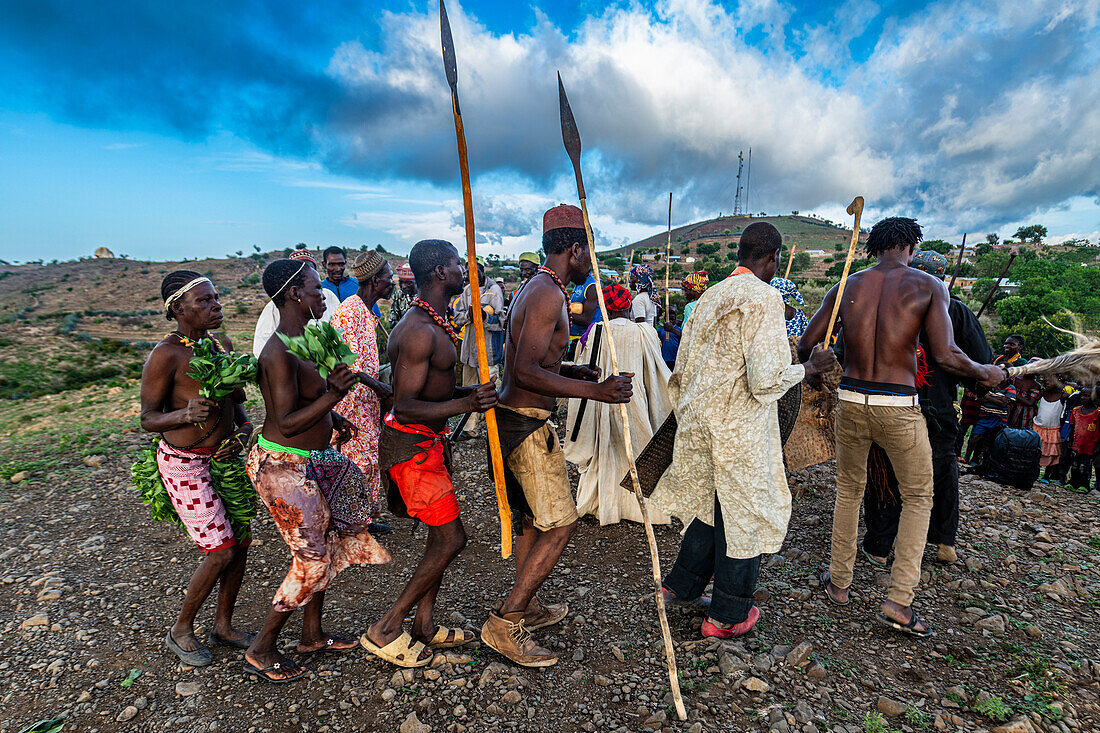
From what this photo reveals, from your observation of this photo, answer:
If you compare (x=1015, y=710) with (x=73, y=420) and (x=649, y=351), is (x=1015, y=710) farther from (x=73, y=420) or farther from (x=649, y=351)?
(x=73, y=420)

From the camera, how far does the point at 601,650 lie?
2.93 meters

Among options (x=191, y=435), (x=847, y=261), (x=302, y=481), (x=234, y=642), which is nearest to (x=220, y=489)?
(x=191, y=435)

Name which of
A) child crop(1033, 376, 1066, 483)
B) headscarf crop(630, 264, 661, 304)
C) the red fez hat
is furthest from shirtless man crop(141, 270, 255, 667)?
child crop(1033, 376, 1066, 483)

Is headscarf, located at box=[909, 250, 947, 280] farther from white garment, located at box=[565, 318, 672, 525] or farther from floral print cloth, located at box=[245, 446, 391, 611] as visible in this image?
floral print cloth, located at box=[245, 446, 391, 611]

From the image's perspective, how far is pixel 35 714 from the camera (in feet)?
8.36

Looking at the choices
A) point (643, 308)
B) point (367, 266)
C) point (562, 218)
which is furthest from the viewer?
point (643, 308)

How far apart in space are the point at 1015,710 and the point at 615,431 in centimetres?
267

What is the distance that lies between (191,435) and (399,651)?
154 cm

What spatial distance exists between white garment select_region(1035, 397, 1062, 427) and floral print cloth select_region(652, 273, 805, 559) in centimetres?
516

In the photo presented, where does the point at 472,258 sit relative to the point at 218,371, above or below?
above

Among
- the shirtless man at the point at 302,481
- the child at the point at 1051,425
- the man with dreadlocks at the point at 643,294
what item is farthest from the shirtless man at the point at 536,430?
the child at the point at 1051,425

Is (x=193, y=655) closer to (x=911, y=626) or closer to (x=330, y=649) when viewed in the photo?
(x=330, y=649)

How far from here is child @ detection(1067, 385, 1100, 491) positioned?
5.41 metres

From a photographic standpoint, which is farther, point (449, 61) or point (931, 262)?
point (931, 262)
